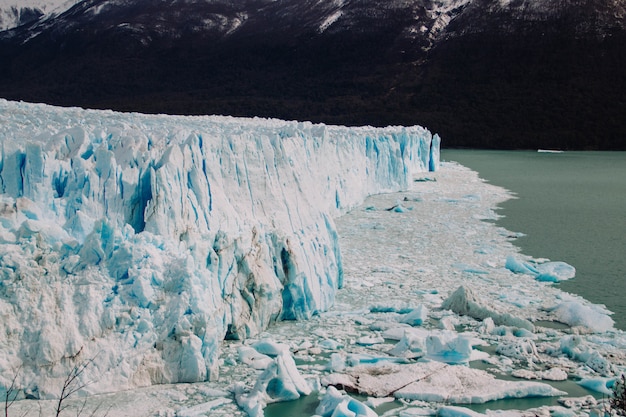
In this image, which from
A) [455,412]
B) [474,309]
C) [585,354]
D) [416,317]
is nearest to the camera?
[455,412]

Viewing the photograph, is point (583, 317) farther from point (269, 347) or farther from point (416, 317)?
point (269, 347)

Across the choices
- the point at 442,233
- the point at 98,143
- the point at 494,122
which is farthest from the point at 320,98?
the point at 98,143

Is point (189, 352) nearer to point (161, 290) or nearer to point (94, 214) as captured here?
point (161, 290)

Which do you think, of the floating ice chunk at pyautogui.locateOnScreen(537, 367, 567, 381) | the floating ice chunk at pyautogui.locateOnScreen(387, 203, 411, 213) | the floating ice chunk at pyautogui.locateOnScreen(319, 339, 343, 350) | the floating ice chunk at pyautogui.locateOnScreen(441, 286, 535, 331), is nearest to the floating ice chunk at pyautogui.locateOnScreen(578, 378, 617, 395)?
the floating ice chunk at pyautogui.locateOnScreen(537, 367, 567, 381)

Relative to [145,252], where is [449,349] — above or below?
below

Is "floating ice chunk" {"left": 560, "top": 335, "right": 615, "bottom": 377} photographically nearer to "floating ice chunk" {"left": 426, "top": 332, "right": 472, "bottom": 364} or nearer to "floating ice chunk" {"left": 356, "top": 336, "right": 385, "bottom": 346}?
"floating ice chunk" {"left": 426, "top": 332, "right": 472, "bottom": 364}

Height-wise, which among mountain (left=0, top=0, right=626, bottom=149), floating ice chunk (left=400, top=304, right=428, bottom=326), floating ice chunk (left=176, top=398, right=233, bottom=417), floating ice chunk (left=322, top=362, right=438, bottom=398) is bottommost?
floating ice chunk (left=322, top=362, right=438, bottom=398)

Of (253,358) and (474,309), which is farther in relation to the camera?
(474,309)

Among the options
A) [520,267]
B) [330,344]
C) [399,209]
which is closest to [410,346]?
[330,344]
